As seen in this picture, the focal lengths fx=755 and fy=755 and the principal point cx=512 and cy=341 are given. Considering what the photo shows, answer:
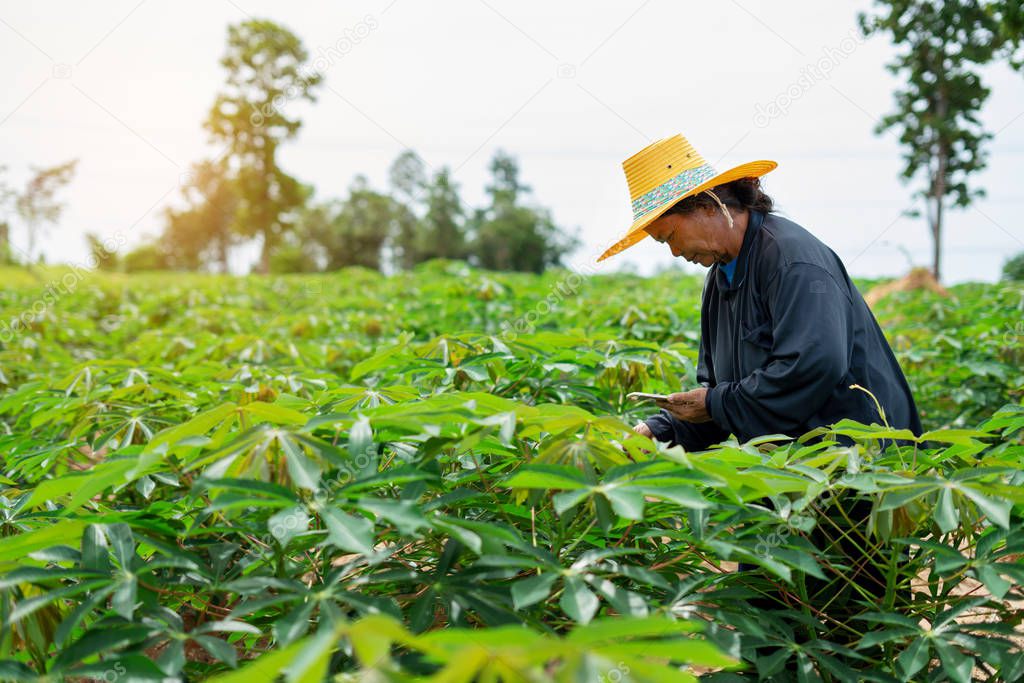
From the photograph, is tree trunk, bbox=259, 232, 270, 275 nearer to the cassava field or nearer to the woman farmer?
the woman farmer

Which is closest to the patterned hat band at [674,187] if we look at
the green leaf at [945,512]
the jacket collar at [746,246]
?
the jacket collar at [746,246]

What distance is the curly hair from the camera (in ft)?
6.94

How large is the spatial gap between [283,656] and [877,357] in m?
1.75

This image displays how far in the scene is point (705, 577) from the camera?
1.23 metres

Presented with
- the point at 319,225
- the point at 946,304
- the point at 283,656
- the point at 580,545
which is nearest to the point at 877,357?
the point at 580,545

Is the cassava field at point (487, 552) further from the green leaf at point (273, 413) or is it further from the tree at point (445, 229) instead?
the tree at point (445, 229)

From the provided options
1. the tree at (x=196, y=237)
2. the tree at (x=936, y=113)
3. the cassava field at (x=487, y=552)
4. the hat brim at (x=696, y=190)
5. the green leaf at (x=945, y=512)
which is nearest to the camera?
the cassava field at (x=487, y=552)

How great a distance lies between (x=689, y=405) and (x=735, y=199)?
1.99 ft

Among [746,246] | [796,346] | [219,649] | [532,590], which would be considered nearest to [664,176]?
[746,246]

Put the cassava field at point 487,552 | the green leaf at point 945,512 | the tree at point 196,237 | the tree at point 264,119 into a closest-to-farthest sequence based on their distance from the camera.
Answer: the cassava field at point 487,552
the green leaf at point 945,512
the tree at point 264,119
the tree at point 196,237

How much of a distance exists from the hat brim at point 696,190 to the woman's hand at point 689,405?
1.55ft

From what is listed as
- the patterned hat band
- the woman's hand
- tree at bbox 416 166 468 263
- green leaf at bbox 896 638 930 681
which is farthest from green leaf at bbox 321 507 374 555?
tree at bbox 416 166 468 263

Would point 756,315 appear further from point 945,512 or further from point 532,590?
point 532,590

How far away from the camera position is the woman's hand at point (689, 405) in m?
2.05
